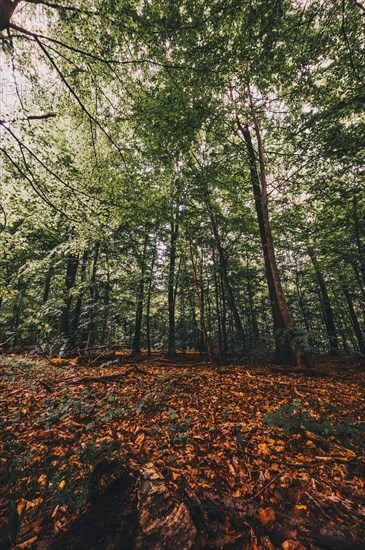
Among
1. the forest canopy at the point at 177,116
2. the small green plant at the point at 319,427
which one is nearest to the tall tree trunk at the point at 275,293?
the forest canopy at the point at 177,116

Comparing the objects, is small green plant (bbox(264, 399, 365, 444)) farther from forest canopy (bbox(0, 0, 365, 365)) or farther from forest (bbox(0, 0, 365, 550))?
forest canopy (bbox(0, 0, 365, 365))

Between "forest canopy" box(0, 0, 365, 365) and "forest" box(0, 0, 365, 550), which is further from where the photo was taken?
"forest canopy" box(0, 0, 365, 365)

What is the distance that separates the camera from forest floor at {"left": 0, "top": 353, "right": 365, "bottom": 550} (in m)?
1.63

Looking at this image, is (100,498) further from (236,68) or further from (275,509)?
(236,68)

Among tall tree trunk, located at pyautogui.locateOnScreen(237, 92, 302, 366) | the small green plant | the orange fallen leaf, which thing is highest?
tall tree trunk, located at pyautogui.locateOnScreen(237, 92, 302, 366)

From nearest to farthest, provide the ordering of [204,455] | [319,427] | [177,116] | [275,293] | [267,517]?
1. [267,517]
2. [204,455]
3. [319,427]
4. [177,116]
5. [275,293]

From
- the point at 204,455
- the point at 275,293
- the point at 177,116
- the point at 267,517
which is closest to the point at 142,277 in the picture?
the point at 275,293

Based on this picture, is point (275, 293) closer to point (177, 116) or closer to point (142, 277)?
point (142, 277)

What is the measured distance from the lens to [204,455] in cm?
264

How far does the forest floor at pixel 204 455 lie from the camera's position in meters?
1.63

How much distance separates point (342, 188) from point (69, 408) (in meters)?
10.6

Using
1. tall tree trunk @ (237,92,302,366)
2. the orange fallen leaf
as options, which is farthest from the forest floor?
tall tree trunk @ (237,92,302,366)

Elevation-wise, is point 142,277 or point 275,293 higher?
point 142,277

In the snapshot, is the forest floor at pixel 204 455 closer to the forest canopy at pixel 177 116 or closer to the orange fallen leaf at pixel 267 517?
the orange fallen leaf at pixel 267 517
